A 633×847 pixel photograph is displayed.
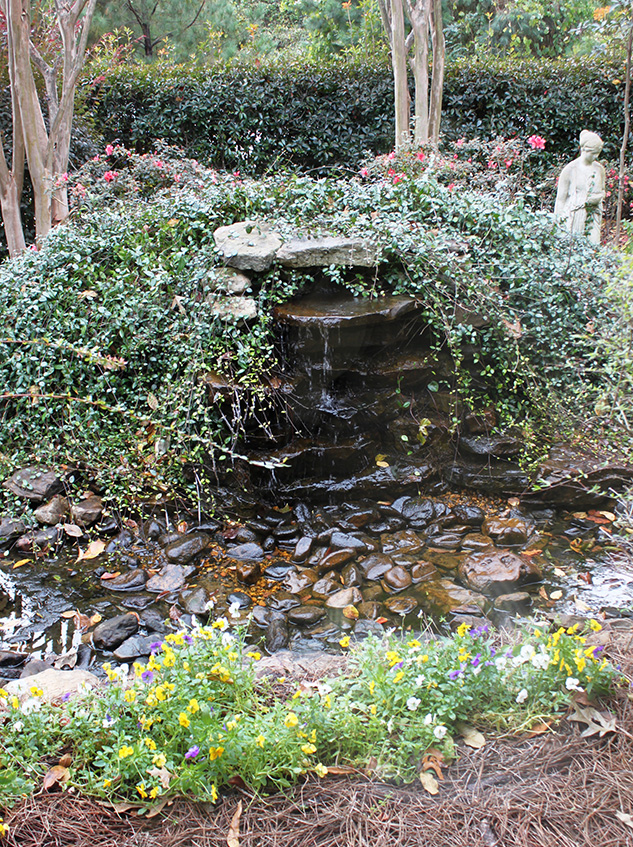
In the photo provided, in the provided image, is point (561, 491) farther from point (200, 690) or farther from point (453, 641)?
point (200, 690)

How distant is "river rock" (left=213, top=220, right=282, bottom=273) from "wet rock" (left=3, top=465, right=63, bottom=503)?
2.03m

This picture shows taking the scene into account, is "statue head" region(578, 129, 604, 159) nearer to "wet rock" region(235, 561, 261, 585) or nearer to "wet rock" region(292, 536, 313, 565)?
"wet rock" region(292, 536, 313, 565)

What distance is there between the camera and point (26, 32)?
5.49 m

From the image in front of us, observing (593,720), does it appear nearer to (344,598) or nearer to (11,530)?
(344,598)

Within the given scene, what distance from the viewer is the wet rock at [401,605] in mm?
3383

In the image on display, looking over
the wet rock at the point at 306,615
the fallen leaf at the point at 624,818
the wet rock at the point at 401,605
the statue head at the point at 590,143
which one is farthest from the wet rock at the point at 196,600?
the statue head at the point at 590,143

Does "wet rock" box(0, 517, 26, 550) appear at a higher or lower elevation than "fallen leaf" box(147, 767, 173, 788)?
lower

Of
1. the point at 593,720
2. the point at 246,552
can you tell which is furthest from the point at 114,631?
the point at 593,720

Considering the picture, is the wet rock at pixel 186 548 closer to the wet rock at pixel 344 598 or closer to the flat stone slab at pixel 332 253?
the wet rock at pixel 344 598

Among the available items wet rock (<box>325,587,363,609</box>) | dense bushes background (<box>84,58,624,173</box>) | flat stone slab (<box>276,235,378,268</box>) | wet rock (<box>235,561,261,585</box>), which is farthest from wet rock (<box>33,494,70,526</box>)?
dense bushes background (<box>84,58,624,173</box>)

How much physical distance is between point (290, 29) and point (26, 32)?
16.0 m

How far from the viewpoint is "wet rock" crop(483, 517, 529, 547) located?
3.94 metres

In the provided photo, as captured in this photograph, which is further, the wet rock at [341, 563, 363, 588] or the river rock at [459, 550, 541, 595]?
the wet rock at [341, 563, 363, 588]

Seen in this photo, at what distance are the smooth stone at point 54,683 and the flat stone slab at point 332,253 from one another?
3050mm
